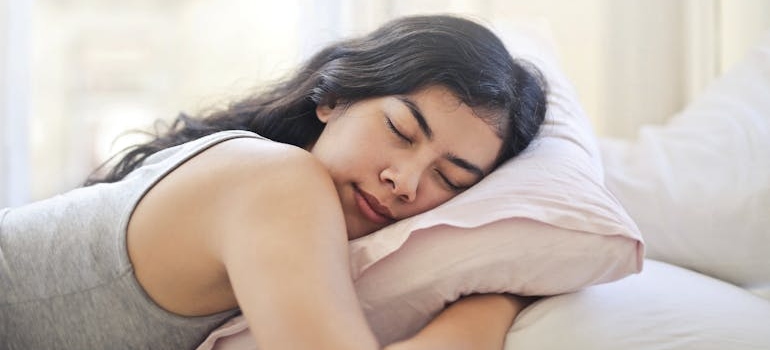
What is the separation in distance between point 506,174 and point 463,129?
9 cm

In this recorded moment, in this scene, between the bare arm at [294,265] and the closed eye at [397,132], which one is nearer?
the bare arm at [294,265]

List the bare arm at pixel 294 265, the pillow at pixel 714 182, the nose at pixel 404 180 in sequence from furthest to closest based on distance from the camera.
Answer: the pillow at pixel 714 182
the nose at pixel 404 180
the bare arm at pixel 294 265

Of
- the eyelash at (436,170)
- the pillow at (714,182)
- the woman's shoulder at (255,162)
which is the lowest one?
the pillow at (714,182)

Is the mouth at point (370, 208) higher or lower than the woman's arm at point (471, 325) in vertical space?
higher

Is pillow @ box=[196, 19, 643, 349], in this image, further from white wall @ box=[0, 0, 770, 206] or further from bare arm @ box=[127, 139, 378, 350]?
white wall @ box=[0, 0, 770, 206]

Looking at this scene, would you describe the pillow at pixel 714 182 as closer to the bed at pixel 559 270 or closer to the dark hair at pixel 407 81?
the bed at pixel 559 270

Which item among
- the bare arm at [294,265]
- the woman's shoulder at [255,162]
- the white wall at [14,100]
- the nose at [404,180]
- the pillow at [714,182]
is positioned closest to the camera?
the bare arm at [294,265]

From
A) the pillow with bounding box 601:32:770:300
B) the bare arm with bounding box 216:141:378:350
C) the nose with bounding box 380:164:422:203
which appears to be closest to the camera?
the bare arm with bounding box 216:141:378:350

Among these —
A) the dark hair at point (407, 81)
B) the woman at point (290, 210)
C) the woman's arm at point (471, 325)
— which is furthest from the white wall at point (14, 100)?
the woman's arm at point (471, 325)

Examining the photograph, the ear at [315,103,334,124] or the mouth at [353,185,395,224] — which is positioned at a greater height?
the ear at [315,103,334,124]

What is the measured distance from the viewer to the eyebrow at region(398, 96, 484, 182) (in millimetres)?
996

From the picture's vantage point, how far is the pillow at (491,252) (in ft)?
2.78

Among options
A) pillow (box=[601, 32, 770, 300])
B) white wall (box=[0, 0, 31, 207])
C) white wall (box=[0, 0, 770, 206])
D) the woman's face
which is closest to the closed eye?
the woman's face

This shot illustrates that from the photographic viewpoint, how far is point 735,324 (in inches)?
31.3
